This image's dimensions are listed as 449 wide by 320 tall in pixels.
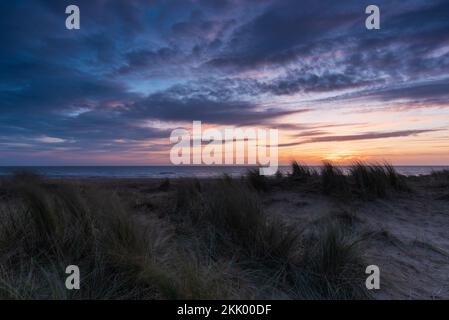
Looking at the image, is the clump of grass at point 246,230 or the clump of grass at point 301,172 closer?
the clump of grass at point 246,230

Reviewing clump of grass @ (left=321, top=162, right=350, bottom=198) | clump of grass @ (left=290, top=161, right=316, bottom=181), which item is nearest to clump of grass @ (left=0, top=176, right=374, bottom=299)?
clump of grass @ (left=321, top=162, right=350, bottom=198)

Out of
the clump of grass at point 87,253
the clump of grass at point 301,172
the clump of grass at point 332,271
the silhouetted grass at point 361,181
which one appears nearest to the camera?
the clump of grass at point 87,253

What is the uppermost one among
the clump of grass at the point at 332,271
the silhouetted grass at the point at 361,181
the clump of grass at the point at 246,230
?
the silhouetted grass at the point at 361,181

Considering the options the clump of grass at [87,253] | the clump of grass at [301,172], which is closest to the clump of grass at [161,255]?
the clump of grass at [87,253]

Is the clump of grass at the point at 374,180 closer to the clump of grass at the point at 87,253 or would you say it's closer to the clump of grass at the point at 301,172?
the clump of grass at the point at 301,172

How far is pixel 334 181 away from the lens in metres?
7.36

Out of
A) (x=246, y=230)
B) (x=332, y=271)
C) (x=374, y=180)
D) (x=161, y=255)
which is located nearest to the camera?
(x=332, y=271)

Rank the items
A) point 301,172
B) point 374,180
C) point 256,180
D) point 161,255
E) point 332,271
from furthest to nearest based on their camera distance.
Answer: point 301,172 < point 256,180 < point 374,180 < point 161,255 < point 332,271

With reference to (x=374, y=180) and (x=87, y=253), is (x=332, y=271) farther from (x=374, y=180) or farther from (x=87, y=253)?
(x=374, y=180)

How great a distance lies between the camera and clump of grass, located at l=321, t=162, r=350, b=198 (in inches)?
279

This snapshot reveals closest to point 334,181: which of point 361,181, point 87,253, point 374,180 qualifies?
point 361,181

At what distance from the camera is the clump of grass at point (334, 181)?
7094 mm
